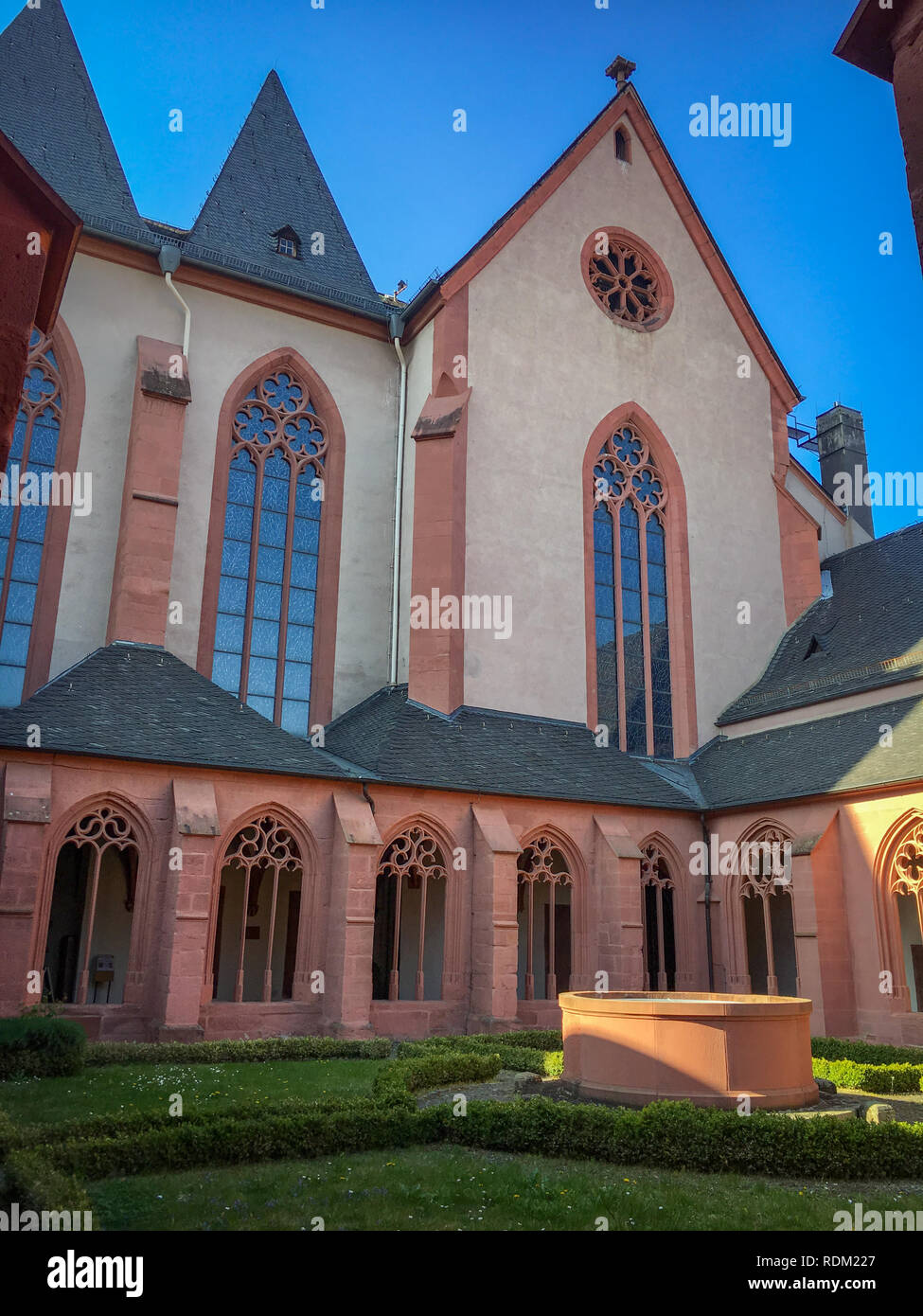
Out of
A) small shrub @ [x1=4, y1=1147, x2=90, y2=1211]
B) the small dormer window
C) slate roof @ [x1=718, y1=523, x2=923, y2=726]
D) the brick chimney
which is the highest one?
the small dormer window

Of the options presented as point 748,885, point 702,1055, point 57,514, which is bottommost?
point 702,1055

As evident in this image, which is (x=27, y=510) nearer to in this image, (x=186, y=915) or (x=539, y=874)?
(x=186, y=915)

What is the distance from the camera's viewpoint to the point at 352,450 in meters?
23.4

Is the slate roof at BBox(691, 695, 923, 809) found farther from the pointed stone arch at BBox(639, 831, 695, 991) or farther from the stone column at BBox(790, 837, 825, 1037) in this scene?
the pointed stone arch at BBox(639, 831, 695, 991)

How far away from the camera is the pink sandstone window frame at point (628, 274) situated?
25250 millimetres

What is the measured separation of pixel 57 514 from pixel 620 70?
1881cm

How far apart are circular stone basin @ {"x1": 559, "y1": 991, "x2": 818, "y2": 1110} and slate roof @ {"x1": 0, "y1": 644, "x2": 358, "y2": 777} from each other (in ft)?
25.7

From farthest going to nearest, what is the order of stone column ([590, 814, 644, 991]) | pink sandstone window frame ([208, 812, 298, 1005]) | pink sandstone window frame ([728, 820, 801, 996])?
pink sandstone window frame ([728, 820, 801, 996]), stone column ([590, 814, 644, 991]), pink sandstone window frame ([208, 812, 298, 1005])

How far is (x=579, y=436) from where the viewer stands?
2392 cm

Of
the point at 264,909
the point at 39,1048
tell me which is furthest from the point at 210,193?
the point at 39,1048

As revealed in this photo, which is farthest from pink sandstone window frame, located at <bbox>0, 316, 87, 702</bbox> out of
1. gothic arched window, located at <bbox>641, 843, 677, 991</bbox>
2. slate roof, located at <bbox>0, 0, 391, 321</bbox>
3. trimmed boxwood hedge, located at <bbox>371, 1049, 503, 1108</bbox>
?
gothic arched window, located at <bbox>641, 843, 677, 991</bbox>

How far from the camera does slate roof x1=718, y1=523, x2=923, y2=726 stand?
20.4 m
